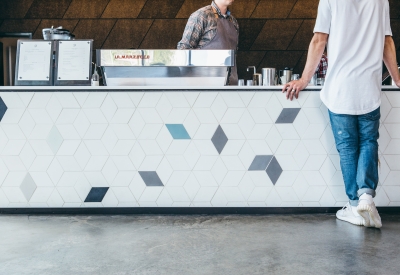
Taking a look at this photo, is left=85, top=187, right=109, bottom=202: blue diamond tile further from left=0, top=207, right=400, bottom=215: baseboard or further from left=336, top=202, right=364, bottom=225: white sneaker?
left=336, top=202, right=364, bottom=225: white sneaker

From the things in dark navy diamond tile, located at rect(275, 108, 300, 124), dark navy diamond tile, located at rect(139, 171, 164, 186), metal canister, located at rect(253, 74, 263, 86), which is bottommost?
dark navy diamond tile, located at rect(139, 171, 164, 186)

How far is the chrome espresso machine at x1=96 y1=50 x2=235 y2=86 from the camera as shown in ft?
10.5

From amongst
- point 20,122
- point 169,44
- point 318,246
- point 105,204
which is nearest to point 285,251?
point 318,246

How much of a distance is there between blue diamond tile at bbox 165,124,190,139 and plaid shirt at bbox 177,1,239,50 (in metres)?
0.78

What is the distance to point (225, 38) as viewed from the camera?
3887 millimetres

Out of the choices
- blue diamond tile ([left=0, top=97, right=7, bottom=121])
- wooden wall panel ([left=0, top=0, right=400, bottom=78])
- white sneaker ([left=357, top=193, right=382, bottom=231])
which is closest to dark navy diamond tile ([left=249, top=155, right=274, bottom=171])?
white sneaker ([left=357, top=193, right=382, bottom=231])

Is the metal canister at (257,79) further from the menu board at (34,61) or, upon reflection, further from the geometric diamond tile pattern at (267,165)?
the menu board at (34,61)

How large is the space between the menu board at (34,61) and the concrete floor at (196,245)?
3.03 ft

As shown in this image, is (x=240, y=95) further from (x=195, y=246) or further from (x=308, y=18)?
(x=308, y=18)

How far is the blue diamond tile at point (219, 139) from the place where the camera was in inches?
121

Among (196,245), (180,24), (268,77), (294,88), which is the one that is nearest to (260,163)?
(294,88)

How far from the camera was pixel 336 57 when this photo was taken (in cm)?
286

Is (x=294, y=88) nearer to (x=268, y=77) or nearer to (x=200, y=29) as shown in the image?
(x=200, y=29)

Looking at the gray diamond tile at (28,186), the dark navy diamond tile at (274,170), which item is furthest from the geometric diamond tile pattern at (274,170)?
the gray diamond tile at (28,186)
